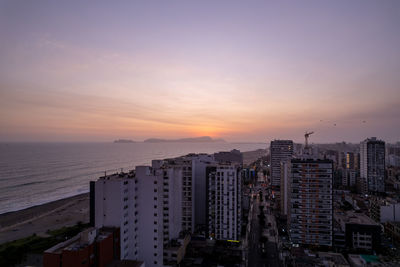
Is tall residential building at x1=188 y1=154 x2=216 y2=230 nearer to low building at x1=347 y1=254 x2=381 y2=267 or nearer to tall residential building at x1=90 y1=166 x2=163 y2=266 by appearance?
tall residential building at x1=90 y1=166 x2=163 y2=266

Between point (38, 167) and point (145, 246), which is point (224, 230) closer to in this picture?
point (145, 246)

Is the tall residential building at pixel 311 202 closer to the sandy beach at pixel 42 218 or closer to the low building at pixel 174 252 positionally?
the low building at pixel 174 252

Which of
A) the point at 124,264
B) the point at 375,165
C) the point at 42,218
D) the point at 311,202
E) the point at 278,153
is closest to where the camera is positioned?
the point at 124,264

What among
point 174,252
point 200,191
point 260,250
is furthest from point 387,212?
point 174,252

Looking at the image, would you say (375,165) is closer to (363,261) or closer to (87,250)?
(363,261)

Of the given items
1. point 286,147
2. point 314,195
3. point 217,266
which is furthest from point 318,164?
point 286,147
